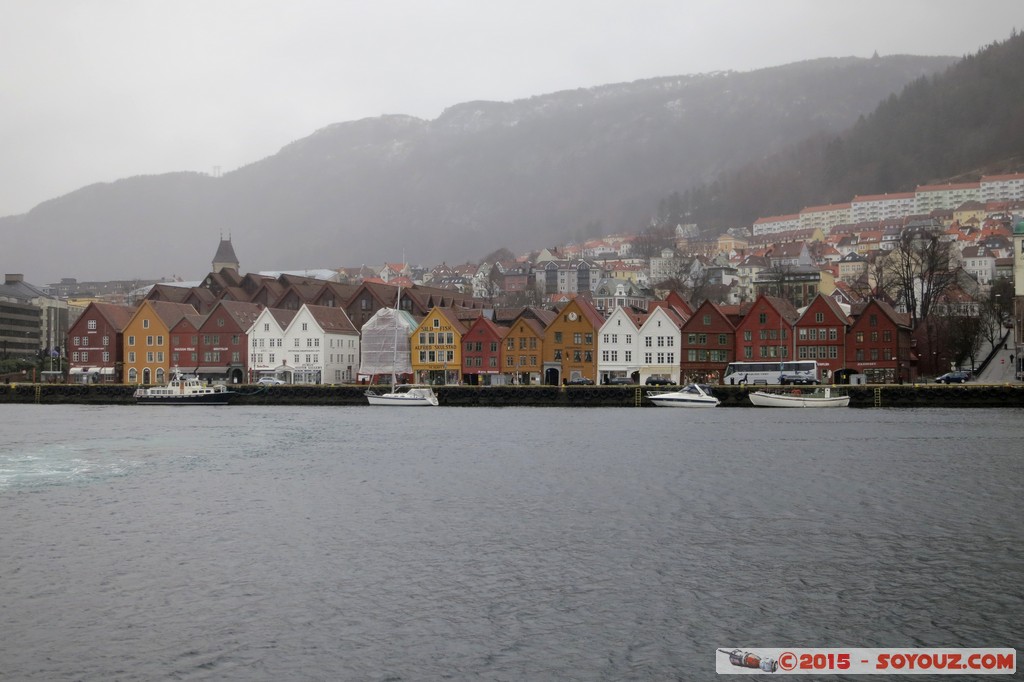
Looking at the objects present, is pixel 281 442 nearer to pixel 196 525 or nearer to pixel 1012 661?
pixel 196 525

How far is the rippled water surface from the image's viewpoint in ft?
55.7

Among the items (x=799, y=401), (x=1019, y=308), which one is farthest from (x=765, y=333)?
(x=1019, y=308)

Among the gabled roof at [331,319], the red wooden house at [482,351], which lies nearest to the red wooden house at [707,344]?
the red wooden house at [482,351]

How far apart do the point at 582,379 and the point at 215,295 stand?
60.9m

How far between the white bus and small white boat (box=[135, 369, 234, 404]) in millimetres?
47195

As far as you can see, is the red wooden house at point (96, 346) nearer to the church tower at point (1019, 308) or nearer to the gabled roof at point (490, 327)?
the gabled roof at point (490, 327)

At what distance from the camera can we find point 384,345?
4279 inches

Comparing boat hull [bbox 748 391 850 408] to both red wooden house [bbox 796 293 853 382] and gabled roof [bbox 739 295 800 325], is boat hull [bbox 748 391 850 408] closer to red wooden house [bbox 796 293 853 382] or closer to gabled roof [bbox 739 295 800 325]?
red wooden house [bbox 796 293 853 382]

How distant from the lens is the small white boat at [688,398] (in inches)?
3238

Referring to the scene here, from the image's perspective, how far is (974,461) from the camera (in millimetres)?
42125

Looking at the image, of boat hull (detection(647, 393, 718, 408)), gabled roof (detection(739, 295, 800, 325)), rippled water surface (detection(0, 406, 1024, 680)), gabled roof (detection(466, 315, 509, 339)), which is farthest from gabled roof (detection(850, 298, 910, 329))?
rippled water surface (detection(0, 406, 1024, 680))

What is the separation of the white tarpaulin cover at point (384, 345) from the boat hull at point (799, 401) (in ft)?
132

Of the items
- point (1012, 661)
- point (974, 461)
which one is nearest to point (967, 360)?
point (974, 461)

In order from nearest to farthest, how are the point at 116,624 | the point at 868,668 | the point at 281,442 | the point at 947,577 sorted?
the point at 868,668
the point at 116,624
the point at 947,577
the point at 281,442
